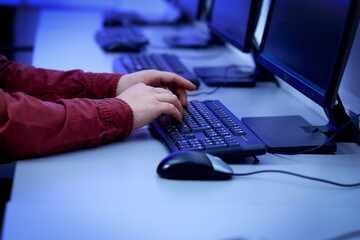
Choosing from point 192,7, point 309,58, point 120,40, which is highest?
point 309,58

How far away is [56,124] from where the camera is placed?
2.61 feet

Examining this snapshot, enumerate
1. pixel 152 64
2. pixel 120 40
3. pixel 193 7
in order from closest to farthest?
pixel 152 64 < pixel 120 40 < pixel 193 7

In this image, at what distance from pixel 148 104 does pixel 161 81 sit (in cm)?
21

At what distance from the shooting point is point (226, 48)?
1.92m

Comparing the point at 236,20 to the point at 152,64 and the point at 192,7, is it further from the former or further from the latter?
the point at 192,7

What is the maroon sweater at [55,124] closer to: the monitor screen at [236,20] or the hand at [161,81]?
the hand at [161,81]

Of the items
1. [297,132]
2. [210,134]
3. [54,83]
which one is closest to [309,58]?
[297,132]

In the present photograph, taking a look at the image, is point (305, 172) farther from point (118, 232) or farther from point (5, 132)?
point (5, 132)

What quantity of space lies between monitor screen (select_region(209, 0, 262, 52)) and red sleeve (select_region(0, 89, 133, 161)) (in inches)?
25.7

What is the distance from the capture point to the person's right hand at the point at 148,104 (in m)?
0.89

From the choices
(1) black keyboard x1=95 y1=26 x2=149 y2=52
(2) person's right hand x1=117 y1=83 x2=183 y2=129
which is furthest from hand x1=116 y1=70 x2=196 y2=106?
(1) black keyboard x1=95 y1=26 x2=149 y2=52

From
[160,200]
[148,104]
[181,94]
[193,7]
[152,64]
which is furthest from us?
[193,7]

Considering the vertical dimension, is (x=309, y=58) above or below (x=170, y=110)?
above

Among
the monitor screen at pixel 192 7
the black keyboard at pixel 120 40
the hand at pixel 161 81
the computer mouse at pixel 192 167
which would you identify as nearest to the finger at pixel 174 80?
the hand at pixel 161 81
